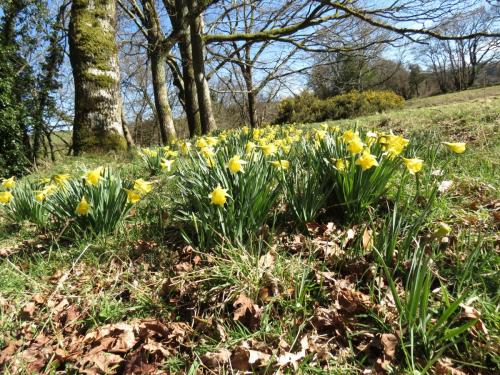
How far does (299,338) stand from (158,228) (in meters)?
1.43

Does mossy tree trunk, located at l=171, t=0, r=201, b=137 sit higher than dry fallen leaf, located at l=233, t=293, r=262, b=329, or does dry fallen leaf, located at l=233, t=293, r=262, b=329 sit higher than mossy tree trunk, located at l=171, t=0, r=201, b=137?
mossy tree trunk, located at l=171, t=0, r=201, b=137

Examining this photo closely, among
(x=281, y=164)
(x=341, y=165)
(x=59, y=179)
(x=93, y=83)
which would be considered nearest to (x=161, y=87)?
(x=93, y=83)

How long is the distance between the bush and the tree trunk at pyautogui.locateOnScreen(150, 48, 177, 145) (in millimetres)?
5676

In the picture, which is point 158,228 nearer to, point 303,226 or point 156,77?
point 303,226

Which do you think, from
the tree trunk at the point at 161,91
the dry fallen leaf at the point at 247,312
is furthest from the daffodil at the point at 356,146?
the tree trunk at the point at 161,91

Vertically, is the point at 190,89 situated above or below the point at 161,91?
above

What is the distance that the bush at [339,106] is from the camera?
41.4ft

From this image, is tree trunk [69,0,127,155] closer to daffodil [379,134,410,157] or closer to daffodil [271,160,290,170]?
daffodil [271,160,290,170]

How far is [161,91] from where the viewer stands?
360 inches

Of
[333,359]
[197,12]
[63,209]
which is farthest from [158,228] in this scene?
[197,12]

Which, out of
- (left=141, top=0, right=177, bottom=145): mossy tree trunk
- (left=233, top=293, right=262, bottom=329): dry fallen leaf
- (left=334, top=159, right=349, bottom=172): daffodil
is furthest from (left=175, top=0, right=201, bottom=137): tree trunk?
(left=233, top=293, right=262, bottom=329): dry fallen leaf

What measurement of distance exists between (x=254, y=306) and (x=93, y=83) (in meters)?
6.07

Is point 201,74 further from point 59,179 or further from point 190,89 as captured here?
point 59,179

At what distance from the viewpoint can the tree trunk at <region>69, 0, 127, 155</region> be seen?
237 inches
